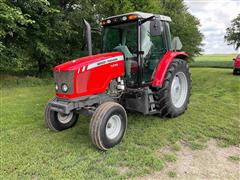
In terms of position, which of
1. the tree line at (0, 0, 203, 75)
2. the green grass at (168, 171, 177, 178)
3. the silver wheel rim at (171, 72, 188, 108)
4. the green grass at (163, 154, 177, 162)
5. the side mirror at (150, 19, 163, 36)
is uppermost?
the tree line at (0, 0, 203, 75)

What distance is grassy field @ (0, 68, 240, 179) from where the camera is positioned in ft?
8.23

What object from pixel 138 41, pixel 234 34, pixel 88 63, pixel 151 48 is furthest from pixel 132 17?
pixel 234 34

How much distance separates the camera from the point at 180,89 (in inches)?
180

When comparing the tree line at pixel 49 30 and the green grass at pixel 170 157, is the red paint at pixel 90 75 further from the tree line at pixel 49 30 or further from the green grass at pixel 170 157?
the tree line at pixel 49 30

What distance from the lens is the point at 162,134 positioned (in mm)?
3482

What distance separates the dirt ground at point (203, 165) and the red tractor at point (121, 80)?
35.1 inches

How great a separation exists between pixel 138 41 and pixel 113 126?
1529mm

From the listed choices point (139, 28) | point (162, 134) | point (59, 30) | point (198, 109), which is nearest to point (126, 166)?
point (162, 134)

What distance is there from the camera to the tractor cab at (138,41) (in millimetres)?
3613

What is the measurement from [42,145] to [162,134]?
1.92 meters

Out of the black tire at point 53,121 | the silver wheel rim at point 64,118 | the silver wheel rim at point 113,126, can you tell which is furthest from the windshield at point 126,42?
the black tire at point 53,121

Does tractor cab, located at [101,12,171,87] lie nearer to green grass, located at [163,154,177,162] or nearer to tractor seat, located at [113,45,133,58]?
tractor seat, located at [113,45,133,58]

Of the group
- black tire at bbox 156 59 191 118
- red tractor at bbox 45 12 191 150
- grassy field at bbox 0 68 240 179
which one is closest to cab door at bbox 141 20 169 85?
red tractor at bbox 45 12 191 150

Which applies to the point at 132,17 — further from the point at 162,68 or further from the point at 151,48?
the point at 162,68
